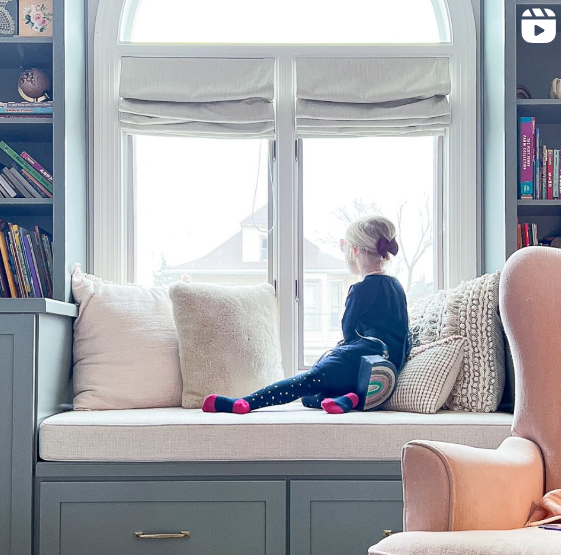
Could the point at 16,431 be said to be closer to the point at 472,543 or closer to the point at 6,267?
the point at 6,267

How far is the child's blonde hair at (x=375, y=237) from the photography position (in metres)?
2.88

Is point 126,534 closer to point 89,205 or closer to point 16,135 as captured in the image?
point 89,205

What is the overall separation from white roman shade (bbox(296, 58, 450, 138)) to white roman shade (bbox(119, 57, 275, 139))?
0.16 meters

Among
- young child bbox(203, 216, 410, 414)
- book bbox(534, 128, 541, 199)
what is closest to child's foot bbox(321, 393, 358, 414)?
young child bbox(203, 216, 410, 414)

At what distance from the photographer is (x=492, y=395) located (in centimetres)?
258

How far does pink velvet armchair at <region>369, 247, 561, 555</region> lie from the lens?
1354mm

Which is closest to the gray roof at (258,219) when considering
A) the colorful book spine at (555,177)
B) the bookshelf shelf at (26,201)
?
the bookshelf shelf at (26,201)

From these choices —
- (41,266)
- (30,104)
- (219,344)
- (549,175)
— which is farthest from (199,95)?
(549,175)

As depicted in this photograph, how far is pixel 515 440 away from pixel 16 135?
220 cm

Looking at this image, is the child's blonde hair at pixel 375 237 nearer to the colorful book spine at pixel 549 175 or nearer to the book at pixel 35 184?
the colorful book spine at pixel 549 175

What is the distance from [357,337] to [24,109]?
1.48 metres

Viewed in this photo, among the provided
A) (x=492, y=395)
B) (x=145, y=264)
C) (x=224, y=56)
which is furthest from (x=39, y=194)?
(x=492, y=395)

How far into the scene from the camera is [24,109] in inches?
113

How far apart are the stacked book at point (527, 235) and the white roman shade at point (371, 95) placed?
1.86 ft
